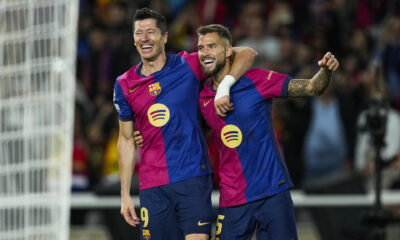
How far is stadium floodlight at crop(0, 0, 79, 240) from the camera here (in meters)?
7.51

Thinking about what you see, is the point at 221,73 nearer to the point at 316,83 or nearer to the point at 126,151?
the point at 316,83

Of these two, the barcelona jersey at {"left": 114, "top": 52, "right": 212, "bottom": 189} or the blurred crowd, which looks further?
the blurred crowd

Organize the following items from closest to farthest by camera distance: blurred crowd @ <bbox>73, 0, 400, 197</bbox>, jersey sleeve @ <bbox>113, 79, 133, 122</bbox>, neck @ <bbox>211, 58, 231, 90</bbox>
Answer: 1. neck @ <bbox>211, 58, 231, 90</bbox>
2. jersey sleeve @ <bbox>113, 79, 133, 122</bbox>
3. blurred crowd @ <bbox>73, 0, 400, 197</bbox>

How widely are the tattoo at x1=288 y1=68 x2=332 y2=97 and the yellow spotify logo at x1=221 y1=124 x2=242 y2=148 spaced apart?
46cm

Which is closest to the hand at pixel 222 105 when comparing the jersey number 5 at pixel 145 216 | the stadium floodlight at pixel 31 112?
the jersey number 5 at pixel 145 216

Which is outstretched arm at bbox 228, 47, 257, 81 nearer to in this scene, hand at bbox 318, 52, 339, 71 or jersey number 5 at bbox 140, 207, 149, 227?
hand at bbox 318, 52, 339, 71

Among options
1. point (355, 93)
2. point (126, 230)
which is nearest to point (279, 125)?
point (355, 93)

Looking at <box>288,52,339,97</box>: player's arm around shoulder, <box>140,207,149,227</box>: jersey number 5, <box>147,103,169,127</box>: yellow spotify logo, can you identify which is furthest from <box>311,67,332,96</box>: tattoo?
<box>140,207,149,227</box>: jersey number 5

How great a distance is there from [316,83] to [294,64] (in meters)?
4.74

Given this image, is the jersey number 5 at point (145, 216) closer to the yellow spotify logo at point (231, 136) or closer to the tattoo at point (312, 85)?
the yellow spotify logo at point (231, 136)

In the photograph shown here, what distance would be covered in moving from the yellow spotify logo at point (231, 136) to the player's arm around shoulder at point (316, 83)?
1.51 feet

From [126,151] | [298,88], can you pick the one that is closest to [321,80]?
→ [298,88]

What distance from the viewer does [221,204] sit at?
241 inches

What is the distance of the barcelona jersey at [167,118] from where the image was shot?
612cm
